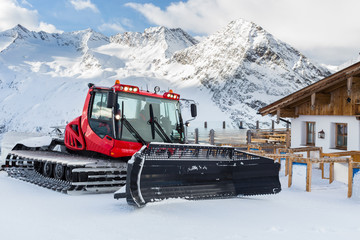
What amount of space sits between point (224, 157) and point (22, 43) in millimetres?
137791

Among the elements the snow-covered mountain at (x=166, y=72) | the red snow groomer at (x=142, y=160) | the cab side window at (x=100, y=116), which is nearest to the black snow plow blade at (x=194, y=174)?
the red snow groomer at (x=142, y=160)

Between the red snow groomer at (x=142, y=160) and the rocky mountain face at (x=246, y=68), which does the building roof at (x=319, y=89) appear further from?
the rocky mountain face at (x=246, y=68)

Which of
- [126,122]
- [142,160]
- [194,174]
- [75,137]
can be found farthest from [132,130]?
[142,160]

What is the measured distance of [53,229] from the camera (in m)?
5.60

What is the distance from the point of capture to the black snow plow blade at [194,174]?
662 cm

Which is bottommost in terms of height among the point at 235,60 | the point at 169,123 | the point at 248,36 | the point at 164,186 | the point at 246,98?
the point at 164,186

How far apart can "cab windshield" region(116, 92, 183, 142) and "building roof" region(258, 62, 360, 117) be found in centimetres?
786

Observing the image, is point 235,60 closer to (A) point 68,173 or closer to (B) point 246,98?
(B) point 246,98

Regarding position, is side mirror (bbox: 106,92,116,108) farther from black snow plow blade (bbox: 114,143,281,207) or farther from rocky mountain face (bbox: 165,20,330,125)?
rocky mountain face (bbox: 165,20,330,125)

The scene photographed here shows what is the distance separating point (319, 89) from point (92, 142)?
10182 mm

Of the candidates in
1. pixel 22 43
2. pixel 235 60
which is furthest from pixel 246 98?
pixel 22 43

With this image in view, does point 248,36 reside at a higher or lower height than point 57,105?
higher

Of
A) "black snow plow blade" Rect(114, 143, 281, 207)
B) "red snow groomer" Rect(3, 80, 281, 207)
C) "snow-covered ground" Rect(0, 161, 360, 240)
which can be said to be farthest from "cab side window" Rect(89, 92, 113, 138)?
"black snow plow blade" Rect(114, 143, 281, 207)

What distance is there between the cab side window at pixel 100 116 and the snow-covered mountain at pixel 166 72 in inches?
1875
